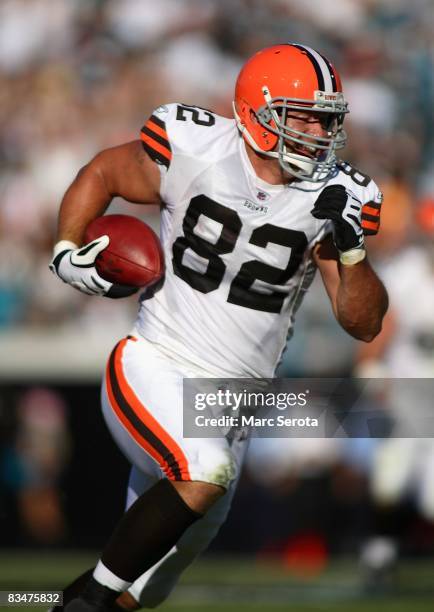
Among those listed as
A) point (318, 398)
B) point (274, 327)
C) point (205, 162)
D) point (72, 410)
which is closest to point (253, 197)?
point (205, 162)

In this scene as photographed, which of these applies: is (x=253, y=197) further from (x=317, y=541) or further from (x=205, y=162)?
(x=317, y=541)

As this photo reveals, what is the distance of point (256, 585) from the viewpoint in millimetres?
5742

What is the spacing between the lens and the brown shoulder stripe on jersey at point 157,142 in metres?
3.51

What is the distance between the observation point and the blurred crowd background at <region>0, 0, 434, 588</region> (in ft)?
20.9

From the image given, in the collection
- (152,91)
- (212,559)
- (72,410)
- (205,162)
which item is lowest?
(212,559)

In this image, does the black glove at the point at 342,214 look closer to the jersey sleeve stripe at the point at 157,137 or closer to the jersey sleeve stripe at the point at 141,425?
the jersey sleeve stripe at the point at 157,137

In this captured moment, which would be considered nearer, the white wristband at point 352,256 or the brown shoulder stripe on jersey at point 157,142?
the white wristband at point 352,256

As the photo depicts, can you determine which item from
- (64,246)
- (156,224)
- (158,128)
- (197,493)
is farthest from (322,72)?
(156,224)

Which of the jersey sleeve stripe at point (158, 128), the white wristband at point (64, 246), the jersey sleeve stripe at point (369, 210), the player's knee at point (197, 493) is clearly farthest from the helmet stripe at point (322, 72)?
the player's knee at point (197, 493)

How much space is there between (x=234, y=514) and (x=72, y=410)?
123 centimetres

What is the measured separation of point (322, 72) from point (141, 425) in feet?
3.99

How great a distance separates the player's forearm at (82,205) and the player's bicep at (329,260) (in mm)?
733

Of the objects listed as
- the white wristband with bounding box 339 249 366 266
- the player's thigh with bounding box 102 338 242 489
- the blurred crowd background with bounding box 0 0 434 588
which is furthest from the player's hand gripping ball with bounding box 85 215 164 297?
the blurred crowd background with bounding box 0 0 434 588

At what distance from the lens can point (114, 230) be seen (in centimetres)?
355
